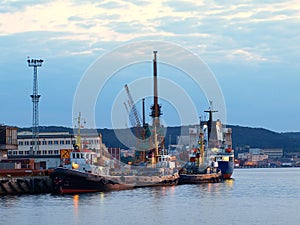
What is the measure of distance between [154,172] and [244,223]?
5206cm

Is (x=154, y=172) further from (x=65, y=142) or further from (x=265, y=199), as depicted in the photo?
(x=65, y=142)

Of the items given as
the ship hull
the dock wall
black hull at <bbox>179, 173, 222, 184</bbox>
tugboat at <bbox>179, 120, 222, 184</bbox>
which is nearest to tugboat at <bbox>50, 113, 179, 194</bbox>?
the dock wall

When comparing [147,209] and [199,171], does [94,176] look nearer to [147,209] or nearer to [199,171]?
[147,209]

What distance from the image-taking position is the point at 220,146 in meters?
170

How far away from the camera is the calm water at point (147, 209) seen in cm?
6222

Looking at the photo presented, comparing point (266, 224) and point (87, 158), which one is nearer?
point (266, 224)

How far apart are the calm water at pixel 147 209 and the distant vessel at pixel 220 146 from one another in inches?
2254

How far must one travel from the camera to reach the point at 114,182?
97438 millimetres

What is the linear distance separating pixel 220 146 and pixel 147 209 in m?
99.2

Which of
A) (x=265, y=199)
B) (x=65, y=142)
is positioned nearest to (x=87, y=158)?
(x=265, y=199)

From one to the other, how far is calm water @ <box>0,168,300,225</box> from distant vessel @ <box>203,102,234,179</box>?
5725 centimetres

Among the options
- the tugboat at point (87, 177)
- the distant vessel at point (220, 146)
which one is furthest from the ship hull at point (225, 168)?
the tugboat at point (87, 177)

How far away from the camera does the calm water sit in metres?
62.2

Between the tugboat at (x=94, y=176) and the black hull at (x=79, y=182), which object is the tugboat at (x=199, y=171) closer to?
the tugboat at (x=94, y=176)
